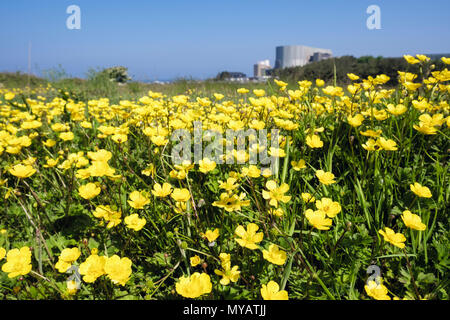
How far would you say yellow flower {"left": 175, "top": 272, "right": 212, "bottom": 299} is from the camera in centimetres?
103

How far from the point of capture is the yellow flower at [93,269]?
1.10 m

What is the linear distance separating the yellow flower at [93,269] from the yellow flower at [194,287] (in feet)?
1.08

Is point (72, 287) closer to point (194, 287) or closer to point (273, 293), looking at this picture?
point (194, 287)

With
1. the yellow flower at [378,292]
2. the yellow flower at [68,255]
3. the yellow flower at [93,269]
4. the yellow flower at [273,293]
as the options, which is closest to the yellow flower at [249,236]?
the yellow flower at [273,293]

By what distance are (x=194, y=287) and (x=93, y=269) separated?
1.41 feet

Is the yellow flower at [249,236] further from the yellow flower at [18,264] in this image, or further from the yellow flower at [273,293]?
the yellow flower at [18,264]

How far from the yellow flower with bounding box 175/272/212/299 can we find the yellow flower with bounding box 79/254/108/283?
1.08ft

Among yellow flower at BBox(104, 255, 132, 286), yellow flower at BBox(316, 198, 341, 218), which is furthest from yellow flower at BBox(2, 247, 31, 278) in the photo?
yellow flower at BBox(316, 198, 341, 218)

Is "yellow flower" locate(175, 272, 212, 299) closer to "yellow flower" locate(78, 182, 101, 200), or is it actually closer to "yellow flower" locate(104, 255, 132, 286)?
"yellow flower" locate(104, 255, 132, 286)

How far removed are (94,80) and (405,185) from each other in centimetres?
896

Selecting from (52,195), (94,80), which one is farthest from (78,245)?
(94,80)

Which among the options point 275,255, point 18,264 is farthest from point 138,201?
point 275,255

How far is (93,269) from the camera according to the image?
3.64ft
